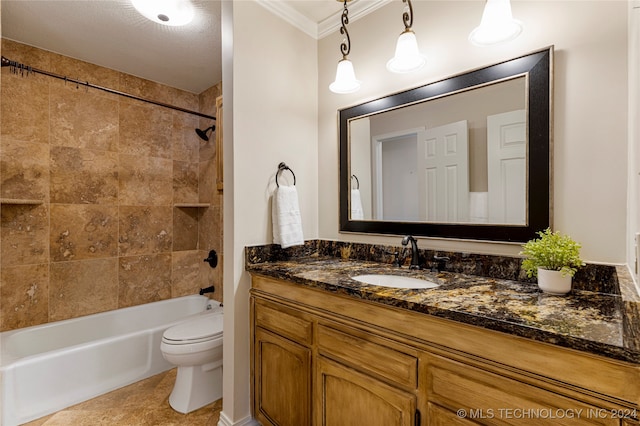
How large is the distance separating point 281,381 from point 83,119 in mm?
2616

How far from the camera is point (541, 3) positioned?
1.29 m

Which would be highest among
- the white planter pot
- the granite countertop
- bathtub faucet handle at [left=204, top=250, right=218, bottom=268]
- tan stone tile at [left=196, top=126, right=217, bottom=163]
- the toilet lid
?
tan stone tile at [left=196, top=126, right=217, bottom=163]

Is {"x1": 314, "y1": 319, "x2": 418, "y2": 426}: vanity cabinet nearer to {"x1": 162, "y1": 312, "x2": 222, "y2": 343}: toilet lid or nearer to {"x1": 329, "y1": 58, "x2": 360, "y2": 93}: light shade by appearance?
{"x1": 162, "y1": 312, "x2": 222, "y2": 343}: toilet lid

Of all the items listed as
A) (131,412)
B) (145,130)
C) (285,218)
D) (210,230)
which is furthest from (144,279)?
(285,218)

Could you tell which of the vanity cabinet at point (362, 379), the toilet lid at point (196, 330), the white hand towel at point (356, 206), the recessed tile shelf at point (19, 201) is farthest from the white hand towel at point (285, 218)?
the recessed tile shelf at point (19, 201)

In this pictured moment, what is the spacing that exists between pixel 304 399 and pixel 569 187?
1.44 m

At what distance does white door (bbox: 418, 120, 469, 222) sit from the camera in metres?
1.52

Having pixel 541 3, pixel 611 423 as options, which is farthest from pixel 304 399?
pixel 541 3

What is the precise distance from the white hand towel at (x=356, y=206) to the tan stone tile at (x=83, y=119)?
220 centimetres

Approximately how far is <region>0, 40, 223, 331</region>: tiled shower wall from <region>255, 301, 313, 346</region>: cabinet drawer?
4.97 ft

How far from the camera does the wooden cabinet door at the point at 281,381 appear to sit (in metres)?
1.41

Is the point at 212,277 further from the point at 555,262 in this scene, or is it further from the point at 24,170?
the point at 555,262

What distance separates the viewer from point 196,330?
2086 millimetres

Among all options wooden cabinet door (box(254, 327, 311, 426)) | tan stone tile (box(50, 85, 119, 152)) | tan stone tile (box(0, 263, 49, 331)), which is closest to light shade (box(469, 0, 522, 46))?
wooden cabinet door (box(254, 327, 311, 426))
